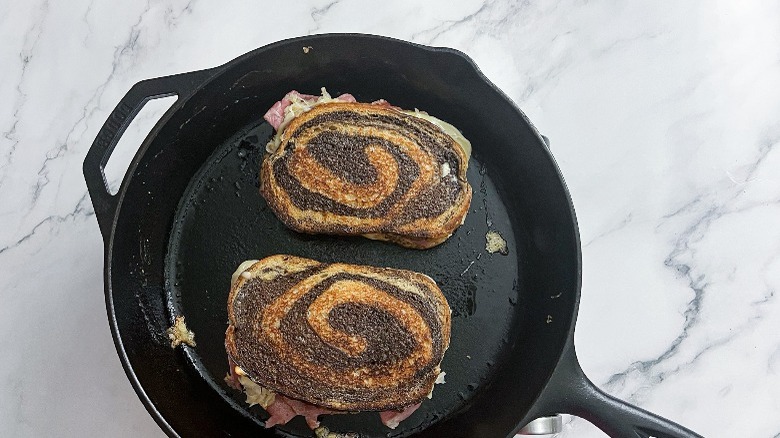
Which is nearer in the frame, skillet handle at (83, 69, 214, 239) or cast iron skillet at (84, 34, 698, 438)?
skillet handle at (83, 69, 214, 239)

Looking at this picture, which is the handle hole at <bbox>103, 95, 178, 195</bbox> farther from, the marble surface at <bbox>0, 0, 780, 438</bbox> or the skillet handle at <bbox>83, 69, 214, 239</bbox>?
the skillet handle at <bbox>83, 69, 214, 239</bbox>

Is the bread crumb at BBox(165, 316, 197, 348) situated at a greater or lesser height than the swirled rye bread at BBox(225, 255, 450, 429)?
greater

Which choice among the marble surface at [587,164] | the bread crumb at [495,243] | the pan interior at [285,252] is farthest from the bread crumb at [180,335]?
the bread crumb at [495,243]

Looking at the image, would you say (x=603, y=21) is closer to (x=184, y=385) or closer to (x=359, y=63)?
(x=359, y=63)

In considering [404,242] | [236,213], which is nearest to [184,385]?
[236,213]

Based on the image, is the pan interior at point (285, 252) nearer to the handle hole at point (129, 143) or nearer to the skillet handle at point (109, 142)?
the handle hole at point (129, 143)

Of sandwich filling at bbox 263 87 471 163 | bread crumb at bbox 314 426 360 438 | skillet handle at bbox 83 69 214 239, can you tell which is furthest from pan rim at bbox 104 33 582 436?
bread crumb at bbox 314 426 360 438
